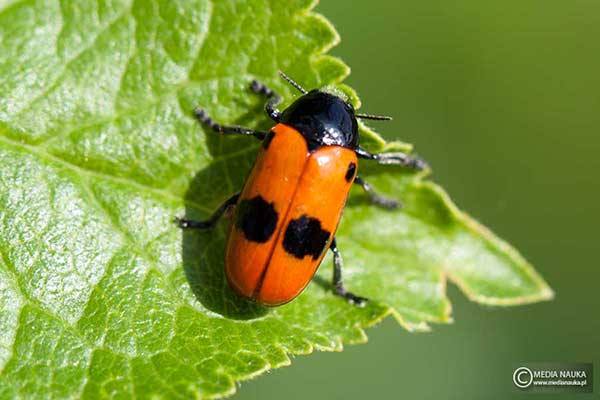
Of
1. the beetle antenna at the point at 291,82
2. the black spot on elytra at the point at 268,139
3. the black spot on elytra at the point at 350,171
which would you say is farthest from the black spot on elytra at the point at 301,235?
the beetle antenna at the point at 291,82

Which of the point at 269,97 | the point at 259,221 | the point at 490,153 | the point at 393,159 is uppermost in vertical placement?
the point at 269,97

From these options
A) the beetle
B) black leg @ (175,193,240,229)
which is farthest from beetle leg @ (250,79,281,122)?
black leg @ (175,193,240,229)

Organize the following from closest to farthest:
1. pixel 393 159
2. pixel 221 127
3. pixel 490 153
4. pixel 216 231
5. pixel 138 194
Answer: pixel 138 194, pixel 221 127, pixel 216 231, pixel 393 159, pixel 490 153

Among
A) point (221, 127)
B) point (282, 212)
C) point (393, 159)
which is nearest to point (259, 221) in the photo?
point (282, 212)

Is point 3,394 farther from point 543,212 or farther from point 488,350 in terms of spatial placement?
point 543,212

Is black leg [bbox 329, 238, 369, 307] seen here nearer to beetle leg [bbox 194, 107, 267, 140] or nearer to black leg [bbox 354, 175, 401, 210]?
black leg [bbox 354, 175, 401, 210]

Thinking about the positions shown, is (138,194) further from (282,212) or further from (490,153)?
(490,153)

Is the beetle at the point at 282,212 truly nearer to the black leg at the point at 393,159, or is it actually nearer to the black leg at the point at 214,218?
the black leg at the point at 214,218
